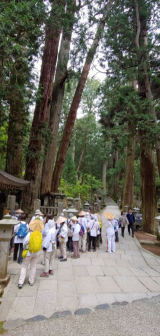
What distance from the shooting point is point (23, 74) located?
765cm

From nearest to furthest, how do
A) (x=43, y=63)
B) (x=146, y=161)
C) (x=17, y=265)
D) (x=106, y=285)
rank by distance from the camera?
(x=106, y=285), (x=17, y=265), (x=43, y=63), (x=146, y=161)

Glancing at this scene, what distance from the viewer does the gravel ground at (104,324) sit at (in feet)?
9.79

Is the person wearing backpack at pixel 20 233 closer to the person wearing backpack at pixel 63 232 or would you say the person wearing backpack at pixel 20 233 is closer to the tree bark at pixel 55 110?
the person wearing backpack at pixel 63 232

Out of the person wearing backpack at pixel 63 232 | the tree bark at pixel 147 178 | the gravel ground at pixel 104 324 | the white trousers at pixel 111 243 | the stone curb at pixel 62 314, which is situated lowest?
the gravel ground at pixel 104 324

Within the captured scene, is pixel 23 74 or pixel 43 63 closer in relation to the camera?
pixel 23 74

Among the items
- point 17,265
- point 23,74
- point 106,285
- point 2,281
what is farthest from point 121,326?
point 23,74

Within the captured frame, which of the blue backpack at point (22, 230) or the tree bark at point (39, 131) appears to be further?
the tree bark at point (39, 131)

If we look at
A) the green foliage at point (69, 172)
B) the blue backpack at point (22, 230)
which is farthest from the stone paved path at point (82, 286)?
the green foliage at point (69, 172)

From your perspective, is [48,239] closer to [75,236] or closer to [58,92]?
[75,236]

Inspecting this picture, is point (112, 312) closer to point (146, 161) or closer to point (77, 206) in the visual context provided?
point (77, 206)

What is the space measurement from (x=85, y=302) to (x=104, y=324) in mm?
690

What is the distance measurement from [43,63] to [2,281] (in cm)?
1105

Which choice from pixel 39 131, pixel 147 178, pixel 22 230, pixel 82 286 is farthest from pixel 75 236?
pixel 147 178

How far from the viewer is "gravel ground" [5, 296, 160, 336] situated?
298cm
